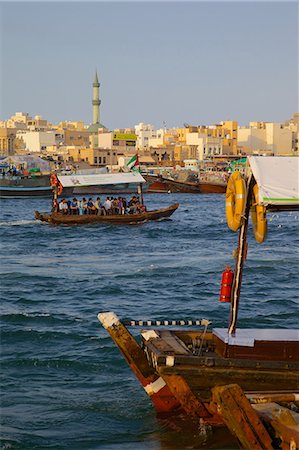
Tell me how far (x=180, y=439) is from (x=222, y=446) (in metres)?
0.51

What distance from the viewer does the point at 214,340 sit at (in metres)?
9.23

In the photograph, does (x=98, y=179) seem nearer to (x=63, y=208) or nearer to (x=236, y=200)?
(x=63, y=208)

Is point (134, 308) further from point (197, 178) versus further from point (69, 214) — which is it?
point (197, 178)

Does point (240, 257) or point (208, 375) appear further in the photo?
point (240, 257)

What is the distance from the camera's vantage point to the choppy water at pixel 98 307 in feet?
30.2

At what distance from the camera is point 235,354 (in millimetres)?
8602

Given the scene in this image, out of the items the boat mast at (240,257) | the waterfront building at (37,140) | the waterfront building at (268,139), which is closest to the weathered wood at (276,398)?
→ the boat mast at (240,257)

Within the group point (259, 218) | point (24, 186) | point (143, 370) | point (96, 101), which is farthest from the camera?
point (96, 101)

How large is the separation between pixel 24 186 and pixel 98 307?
52.7m

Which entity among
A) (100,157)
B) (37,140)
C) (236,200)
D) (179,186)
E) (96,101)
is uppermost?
(96,101)

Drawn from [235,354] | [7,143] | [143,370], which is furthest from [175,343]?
[7,143]

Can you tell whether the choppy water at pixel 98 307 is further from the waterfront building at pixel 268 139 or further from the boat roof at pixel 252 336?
the waterfront building at pixel 268 139

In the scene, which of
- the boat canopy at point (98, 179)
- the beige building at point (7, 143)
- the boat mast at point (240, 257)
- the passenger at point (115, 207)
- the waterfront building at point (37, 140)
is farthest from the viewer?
the waterfront building at point (37, 140)

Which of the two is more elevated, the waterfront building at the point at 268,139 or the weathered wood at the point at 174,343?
the waterfront building at the point at 268,139
